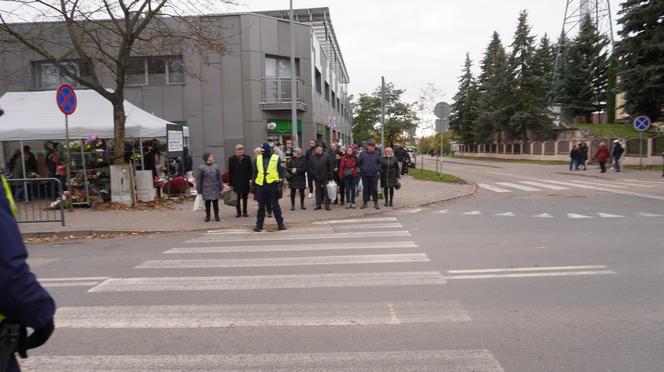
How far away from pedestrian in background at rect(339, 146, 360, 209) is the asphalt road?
3.94 meters

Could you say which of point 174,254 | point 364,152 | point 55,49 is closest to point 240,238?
point 174,254

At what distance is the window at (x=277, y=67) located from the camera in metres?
23.3

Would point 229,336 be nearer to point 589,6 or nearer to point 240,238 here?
point 240,238

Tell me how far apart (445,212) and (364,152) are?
107 inches

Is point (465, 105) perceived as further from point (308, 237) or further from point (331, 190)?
point (308, 237)

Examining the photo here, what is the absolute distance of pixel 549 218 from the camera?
10.5m

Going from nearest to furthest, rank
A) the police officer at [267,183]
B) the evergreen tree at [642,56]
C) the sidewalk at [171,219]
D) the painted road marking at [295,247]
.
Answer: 1. the painted road marking at [295,247]
2. the police officer at [267,183]
3. the sidewalk at [171,219]
4. the evergreen tree at [642,56]

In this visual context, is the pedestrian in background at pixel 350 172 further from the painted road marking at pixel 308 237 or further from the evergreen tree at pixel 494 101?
the evergreen tree at pixel 494 101

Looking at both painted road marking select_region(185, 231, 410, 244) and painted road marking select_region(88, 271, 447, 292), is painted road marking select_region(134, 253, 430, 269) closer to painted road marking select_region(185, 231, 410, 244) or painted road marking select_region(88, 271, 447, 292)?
painted road marking select_region(88, 271, 447, 292)

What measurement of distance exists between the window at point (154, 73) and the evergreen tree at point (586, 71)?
4103cm

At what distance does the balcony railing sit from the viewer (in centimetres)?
2245

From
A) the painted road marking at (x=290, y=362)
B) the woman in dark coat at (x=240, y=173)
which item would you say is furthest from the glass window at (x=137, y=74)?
the painted road marking at (x=290, y=362)

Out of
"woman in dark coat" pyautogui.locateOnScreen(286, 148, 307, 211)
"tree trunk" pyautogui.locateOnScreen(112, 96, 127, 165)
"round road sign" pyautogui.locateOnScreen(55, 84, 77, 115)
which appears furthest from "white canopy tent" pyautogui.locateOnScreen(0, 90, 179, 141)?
"woman in dark coat" pyautogui.locateOnScreen(286, 148, 307, 211)

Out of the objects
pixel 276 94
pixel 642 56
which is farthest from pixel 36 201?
pixel 642 56
